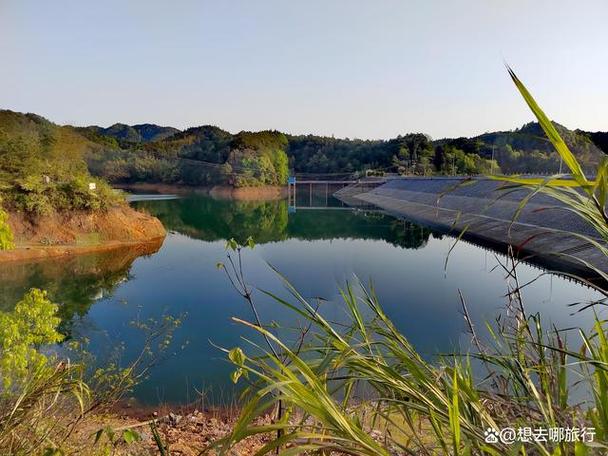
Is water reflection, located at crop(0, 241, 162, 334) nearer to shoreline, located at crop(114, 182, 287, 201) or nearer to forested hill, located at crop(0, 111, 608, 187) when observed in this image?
forested hill, located at crop(0, 111, 608, 187)

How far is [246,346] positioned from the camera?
27.6ft

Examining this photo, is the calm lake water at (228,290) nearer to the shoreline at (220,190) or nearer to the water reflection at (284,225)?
the water reflection at (284,225)

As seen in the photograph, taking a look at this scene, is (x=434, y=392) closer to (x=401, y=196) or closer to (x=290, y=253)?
(x=290, y=253)

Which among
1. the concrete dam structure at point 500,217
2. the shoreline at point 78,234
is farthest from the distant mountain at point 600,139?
the shoreline at point 78,234

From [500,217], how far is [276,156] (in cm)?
5473

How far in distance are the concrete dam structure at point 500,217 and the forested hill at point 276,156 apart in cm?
1222

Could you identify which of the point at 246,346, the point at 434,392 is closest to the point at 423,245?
the point at 246,346

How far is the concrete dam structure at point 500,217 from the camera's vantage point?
56.1 inches

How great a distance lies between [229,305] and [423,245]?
13.9 m

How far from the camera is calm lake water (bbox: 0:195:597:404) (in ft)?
28.9

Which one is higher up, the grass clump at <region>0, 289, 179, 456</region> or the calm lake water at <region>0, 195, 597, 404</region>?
the grass clump at <region>0, 289, 179, 456</region>

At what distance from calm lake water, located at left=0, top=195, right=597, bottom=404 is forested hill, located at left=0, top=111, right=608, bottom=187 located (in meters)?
33.1

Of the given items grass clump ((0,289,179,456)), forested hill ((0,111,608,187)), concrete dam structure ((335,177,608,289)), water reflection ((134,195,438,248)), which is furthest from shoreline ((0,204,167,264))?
forested hill ((0,111,608,187))

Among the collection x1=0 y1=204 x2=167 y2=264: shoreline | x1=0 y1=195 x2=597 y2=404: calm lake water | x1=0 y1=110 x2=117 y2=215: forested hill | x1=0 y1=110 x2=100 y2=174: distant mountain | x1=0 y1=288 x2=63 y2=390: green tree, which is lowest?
x1=0 y1=195 x2=597 y2=404: calm lake water
